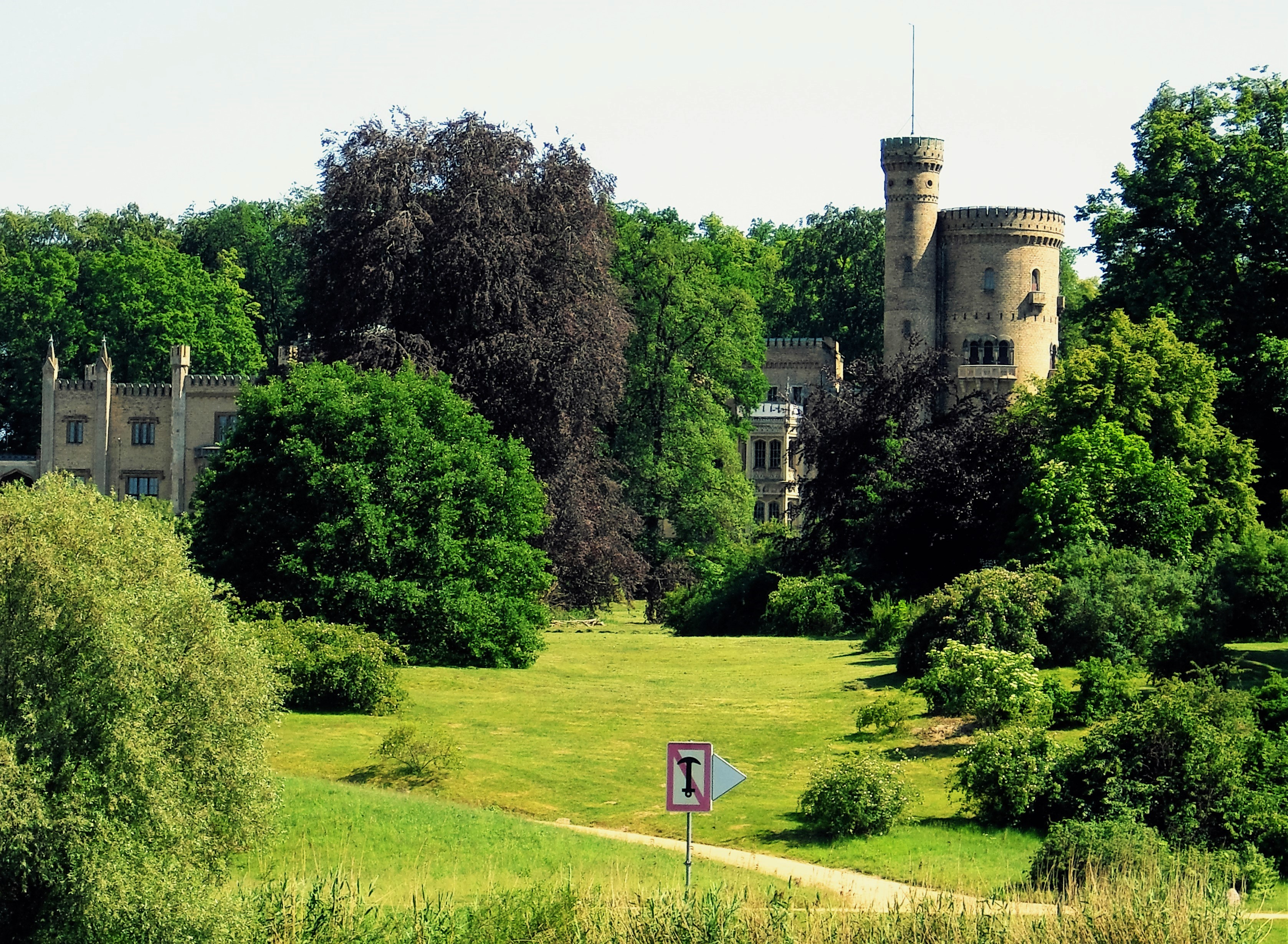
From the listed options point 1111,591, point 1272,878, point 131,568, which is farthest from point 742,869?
point 1111,591

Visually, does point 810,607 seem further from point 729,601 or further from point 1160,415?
point 1160,415

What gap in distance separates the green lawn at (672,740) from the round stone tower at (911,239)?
41.2 metres

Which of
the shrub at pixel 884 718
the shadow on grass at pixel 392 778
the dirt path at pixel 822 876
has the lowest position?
the dirt path at pixel 822 876

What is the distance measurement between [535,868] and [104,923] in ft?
20.6

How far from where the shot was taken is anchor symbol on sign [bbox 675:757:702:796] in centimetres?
2445

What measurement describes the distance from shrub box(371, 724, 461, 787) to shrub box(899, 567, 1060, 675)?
11613 mm

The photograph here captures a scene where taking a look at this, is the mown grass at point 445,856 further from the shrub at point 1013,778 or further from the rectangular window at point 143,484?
the rectangular window at point 143,484

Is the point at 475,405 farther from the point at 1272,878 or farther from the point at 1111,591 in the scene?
the point at 1272,878

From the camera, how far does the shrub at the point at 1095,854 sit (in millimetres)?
24891

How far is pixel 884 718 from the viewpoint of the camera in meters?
35.5

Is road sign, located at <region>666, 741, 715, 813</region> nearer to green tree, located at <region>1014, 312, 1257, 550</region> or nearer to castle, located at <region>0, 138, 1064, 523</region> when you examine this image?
green tree, located at <region>1014, 312, 1257, 550</region>

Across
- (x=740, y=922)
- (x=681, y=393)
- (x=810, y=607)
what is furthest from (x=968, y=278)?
(x=740, y=922)

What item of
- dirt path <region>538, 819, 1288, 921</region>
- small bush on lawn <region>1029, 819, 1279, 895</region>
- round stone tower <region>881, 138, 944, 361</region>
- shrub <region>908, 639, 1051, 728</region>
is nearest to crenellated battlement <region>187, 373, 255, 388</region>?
round stone tower <region>881, 138, 944, 361</region>

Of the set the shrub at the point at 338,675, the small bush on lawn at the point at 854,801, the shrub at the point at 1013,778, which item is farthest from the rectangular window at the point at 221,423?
the shrub at the point at 1013,778
